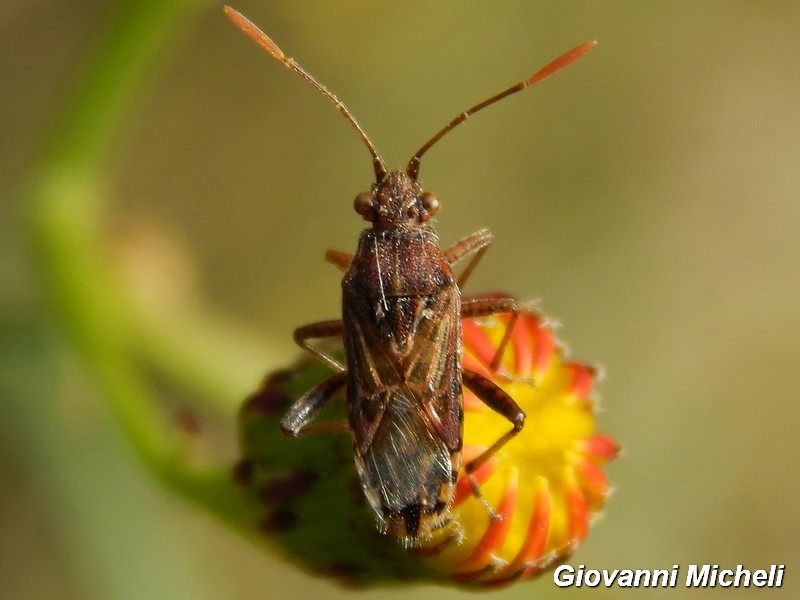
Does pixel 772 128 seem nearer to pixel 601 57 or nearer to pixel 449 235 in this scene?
pixel 601 57

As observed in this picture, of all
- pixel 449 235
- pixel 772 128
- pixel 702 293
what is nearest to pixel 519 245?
pixel 449 235

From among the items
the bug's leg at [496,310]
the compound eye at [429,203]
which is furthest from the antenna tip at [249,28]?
the bug's leg at [496,310]

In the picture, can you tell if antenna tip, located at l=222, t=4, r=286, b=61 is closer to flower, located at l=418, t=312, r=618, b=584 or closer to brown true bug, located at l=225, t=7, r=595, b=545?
brown true bug, located at l=225, t=7, r=595, b=545

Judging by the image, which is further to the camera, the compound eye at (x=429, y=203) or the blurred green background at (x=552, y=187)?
the blurred green background at (x=552, y=187)

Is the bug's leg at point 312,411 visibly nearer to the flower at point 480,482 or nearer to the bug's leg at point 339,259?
the flower at point 480,482

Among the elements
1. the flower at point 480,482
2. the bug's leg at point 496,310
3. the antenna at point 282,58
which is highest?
the antenna at point 282,58

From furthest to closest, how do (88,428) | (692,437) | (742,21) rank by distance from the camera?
(742,21) < (692,437) < (88,428)
